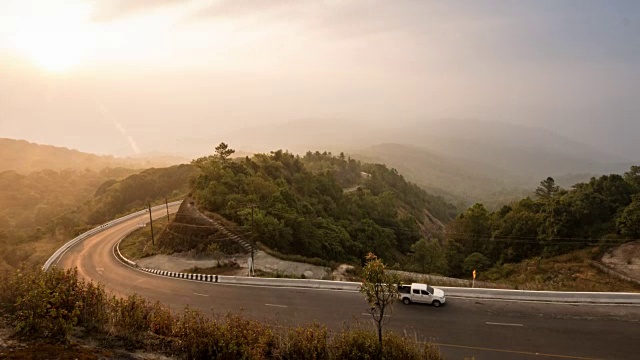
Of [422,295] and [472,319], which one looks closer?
[472,319]

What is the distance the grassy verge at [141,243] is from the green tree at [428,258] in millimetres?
34298

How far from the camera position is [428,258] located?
55.0 m

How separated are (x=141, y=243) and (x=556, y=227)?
52.5 meters

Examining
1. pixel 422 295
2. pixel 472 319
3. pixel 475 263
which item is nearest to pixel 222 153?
pixel 475 263

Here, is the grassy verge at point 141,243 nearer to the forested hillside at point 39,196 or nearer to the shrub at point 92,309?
the shrub at point 92,309

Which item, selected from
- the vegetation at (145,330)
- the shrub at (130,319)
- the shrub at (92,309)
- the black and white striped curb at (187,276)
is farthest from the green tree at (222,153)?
the shrub at (130,319)

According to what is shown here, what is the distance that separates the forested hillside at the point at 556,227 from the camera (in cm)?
4208

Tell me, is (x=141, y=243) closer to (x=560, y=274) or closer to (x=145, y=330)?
(x=145, y=330)

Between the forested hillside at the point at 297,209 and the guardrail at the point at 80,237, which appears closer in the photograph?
the forested hillside at the point at 297,209

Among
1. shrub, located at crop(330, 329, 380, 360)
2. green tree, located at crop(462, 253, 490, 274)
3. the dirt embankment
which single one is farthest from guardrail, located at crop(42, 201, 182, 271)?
the dirt embankment

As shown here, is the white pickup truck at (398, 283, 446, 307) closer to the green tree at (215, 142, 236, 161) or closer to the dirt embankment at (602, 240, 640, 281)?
the dirt embankment at (602, 240, 640, 281)

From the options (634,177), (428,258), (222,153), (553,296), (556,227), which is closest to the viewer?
(553,296)

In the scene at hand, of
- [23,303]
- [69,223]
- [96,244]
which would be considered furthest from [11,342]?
[69,223]

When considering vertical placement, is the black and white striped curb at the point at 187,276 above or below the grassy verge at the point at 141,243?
below
